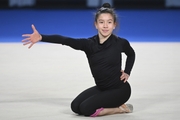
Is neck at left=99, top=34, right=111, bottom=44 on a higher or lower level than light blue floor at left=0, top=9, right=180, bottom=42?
higher

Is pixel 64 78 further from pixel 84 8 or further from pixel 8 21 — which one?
pixel 84 8

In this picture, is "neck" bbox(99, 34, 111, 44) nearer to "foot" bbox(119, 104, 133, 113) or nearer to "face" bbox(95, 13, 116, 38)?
"face" bbox(95, 13, 116, 38)

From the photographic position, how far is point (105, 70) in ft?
12.6

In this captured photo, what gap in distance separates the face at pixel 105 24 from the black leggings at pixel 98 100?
1.47 feet

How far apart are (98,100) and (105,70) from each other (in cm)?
24

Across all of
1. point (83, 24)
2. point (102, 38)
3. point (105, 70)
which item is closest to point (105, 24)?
point (102, 38)

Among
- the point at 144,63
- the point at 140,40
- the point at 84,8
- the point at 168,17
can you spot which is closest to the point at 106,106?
the point at 144,63

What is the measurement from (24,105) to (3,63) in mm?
2353

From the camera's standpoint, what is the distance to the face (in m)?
3.83

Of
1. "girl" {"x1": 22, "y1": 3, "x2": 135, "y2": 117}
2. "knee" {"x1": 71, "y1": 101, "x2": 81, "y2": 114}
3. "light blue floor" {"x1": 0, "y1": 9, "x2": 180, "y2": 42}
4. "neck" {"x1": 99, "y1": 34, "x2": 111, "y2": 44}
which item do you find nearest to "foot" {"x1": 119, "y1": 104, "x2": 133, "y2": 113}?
"girl" {"x1": 22, "y1": 3, "x2": 135, "y2": 117}

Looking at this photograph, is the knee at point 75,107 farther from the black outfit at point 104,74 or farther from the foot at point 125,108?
the foot at point 125,108

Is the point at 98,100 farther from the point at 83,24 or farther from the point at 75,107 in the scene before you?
the point at 83,24

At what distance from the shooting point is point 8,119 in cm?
360

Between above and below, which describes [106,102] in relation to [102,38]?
below
